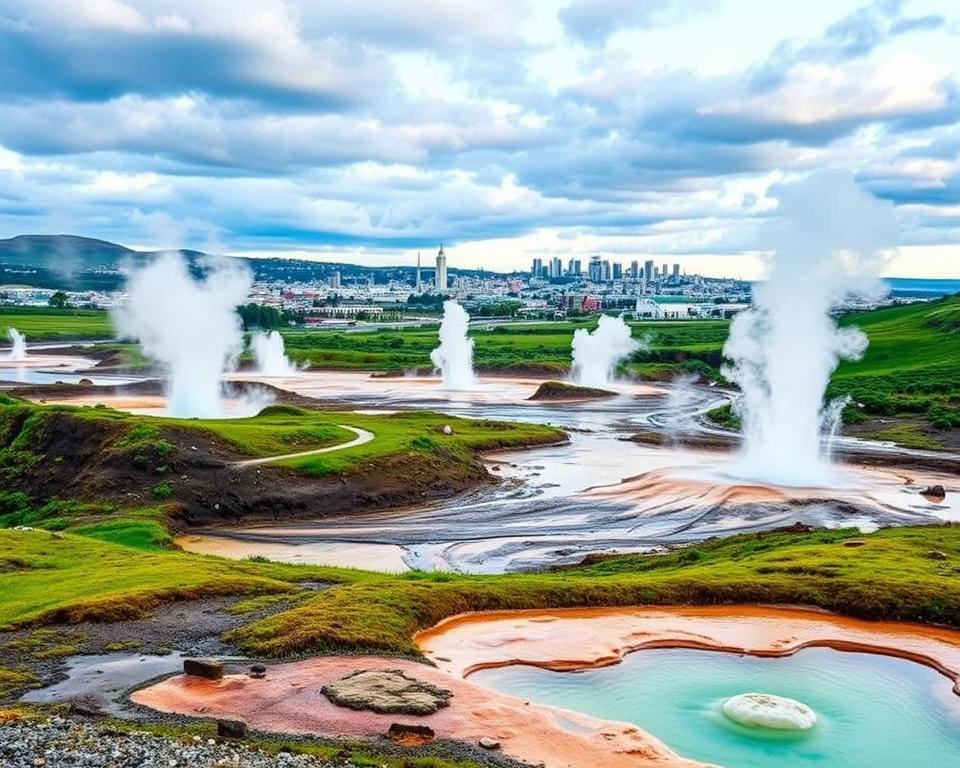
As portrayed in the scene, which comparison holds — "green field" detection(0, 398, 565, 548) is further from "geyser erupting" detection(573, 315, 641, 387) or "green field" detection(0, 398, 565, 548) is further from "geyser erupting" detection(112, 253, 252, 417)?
"geyser erupting" detection(573, 315, 641, 387)

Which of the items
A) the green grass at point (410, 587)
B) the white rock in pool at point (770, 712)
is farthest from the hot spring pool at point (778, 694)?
the green grass at point (410, 587)

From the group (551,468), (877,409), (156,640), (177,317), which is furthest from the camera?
(877,409)

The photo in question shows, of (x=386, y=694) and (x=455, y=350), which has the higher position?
(x=455, y=350)

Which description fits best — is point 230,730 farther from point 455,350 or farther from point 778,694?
point 455,350

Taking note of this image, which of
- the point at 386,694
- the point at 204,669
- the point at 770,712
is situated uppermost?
the point at 204,669

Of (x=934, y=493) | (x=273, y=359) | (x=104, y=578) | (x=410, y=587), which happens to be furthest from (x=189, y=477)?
(x=273, y=359)

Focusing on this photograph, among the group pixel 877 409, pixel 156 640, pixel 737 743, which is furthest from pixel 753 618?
pixel 877 409

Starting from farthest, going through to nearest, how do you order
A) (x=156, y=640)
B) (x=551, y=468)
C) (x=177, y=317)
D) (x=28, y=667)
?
(x=177, y=317)
(x=551, y=468)
(x=156, y=640)
(x=28, y=667)

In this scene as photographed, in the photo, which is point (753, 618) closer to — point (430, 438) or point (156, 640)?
point (156, 640)
